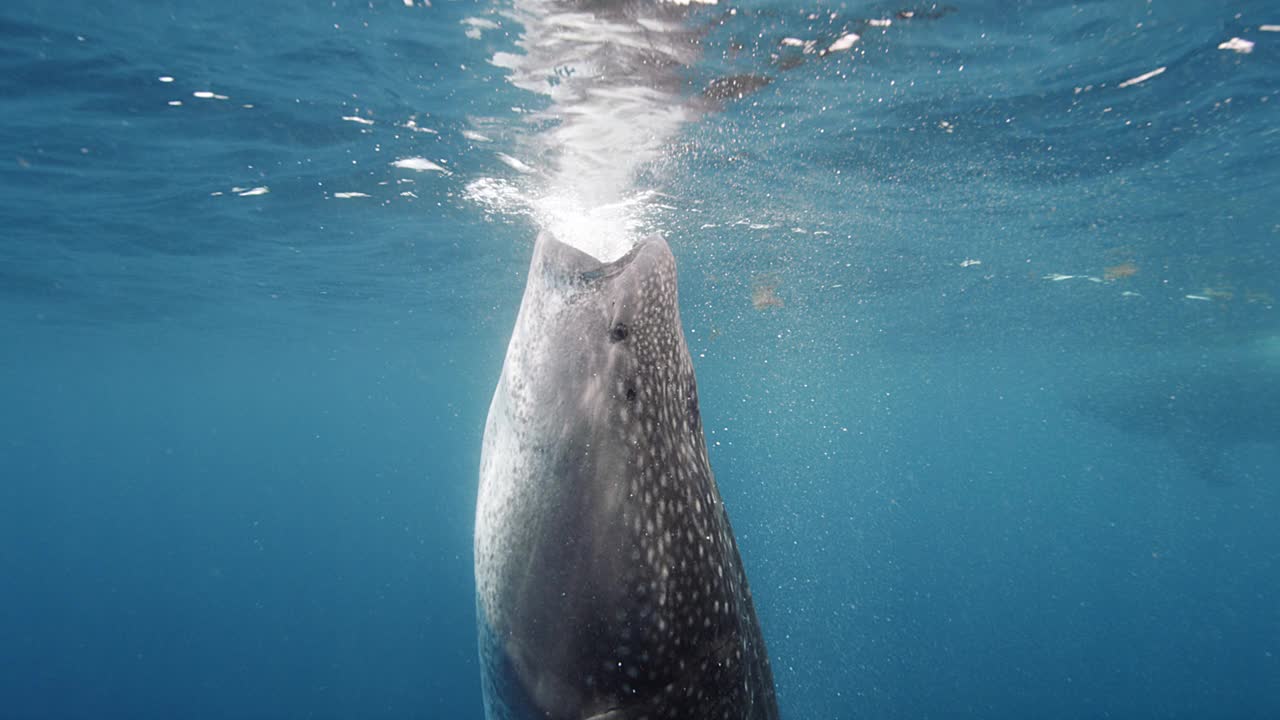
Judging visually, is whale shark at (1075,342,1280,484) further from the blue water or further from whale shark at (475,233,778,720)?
whale shark at (475,233,778,720)

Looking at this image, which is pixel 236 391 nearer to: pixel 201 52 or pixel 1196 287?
pixel 201 52

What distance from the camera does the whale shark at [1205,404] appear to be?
26.7m

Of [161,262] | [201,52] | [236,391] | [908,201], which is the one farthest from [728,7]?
[236,391]

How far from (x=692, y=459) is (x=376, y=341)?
138ft

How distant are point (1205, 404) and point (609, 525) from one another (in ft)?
118

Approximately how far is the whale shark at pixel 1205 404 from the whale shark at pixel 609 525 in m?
33.7

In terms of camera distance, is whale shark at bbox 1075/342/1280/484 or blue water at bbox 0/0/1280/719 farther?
whale shark at bbox 1075/342/1280/484

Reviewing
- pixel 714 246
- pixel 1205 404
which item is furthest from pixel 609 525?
pixel 1205 404

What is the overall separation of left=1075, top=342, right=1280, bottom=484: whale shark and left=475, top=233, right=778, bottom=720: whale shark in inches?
1327

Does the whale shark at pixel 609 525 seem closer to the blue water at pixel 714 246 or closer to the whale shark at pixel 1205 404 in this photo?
the blue water at pixel 714 246

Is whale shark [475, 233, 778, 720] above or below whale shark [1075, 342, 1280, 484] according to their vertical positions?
above

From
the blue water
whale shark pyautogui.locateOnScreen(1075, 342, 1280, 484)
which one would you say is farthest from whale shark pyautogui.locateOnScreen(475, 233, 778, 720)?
whale shark pyautogui.locateOnScreen(1075, 342, 1280, 484)

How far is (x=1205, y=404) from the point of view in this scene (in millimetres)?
27750

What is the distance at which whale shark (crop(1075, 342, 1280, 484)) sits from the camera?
2669 centimetres
